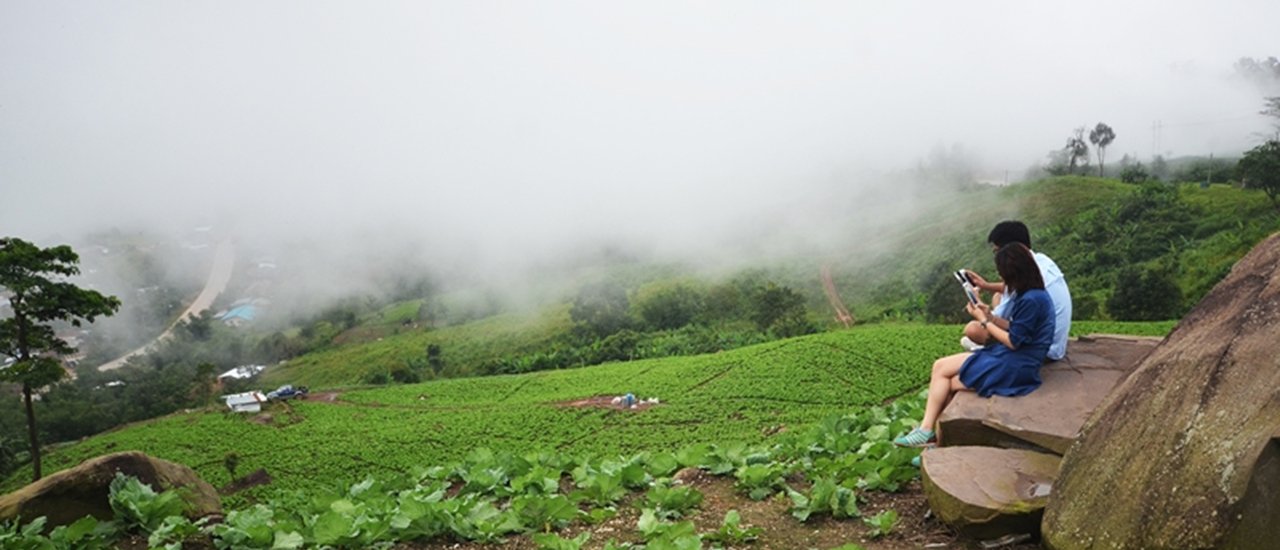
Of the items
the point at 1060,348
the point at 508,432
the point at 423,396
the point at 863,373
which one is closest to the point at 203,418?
the point at 423,396

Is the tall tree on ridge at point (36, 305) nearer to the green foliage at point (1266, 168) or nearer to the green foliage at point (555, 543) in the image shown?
the green foliage at point (555, 543)

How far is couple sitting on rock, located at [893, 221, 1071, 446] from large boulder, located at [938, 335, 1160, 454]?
0.62ft

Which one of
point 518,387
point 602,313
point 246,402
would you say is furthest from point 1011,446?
point 602,313

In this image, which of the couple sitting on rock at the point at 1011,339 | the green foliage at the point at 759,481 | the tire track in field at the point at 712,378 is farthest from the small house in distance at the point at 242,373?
the couple sitting on rock at the point at 1011,339

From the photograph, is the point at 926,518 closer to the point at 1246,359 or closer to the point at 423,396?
the point at 1246,359

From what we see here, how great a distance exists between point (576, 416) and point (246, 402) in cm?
2582

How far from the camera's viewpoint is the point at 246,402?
51.5 meters

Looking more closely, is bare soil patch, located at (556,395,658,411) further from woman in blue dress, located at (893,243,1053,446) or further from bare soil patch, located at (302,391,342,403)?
woman in blue dress, located at (893,243,1053,446)

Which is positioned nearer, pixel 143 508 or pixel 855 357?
pixel 143 508

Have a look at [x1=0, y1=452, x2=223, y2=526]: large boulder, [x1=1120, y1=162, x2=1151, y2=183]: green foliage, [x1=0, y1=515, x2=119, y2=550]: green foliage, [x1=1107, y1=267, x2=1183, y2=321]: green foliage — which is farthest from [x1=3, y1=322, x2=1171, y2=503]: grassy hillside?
[x1=1120, y1=162, x2=1151, y2=183]: green foliage

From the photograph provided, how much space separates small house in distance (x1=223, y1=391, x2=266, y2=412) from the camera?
5050cm

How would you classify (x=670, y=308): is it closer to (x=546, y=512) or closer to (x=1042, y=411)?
(x=1042, y=411)

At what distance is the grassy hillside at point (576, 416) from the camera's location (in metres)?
31.8

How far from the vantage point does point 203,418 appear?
49781 mm
